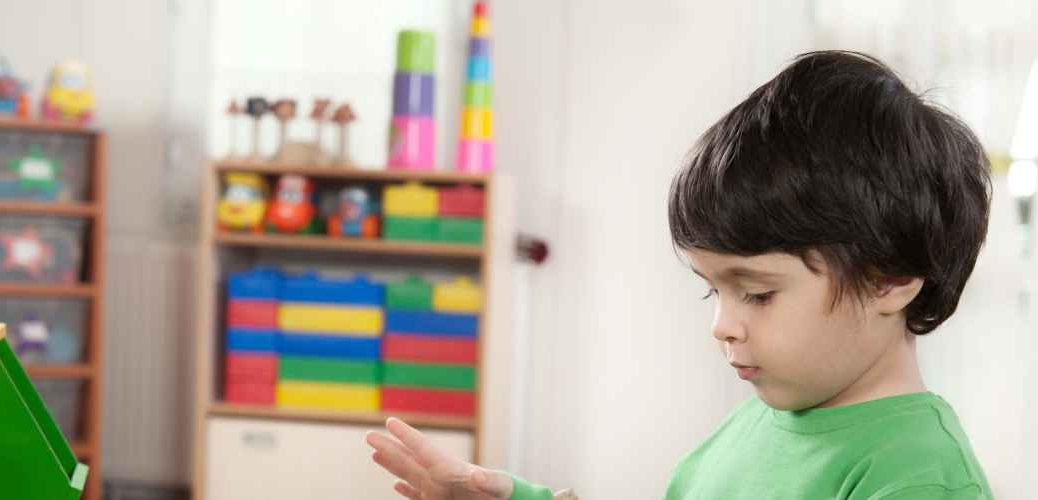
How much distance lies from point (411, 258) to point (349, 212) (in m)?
0.40

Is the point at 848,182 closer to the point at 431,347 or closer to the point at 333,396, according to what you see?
the point at 431,347

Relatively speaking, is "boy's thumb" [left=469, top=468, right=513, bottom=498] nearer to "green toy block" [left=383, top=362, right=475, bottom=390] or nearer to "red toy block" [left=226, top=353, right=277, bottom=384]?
"green toy block" [left=383, top=362, right=475, bottom=390]

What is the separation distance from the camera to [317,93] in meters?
3.26

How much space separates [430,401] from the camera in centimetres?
290

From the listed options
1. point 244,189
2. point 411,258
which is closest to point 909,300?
point 244,189

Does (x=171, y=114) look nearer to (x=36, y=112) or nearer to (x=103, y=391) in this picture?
(x=36, y=112)

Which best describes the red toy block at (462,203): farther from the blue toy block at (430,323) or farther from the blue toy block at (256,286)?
the blue toy block at (256,286)

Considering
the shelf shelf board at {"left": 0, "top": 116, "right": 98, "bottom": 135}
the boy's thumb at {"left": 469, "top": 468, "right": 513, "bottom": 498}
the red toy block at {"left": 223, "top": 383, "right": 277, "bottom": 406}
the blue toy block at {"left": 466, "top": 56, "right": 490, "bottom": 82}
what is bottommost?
the red toy block at {"left": 223, "top": 383, "right": 277, "bottom": 406}

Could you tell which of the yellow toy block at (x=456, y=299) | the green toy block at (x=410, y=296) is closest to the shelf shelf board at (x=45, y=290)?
the green toy block at (x=410, y=296)

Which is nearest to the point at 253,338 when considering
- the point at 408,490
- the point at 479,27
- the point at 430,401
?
the point at 430,401

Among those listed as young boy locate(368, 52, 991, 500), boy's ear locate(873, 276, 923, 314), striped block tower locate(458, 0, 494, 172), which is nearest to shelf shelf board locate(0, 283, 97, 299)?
striped block tower locate(458, 0, 494, 172)

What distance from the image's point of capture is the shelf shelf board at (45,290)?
3021 millimetres

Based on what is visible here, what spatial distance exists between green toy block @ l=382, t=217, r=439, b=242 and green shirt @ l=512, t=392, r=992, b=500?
1.91 m

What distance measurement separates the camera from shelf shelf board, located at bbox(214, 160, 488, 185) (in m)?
2.85
